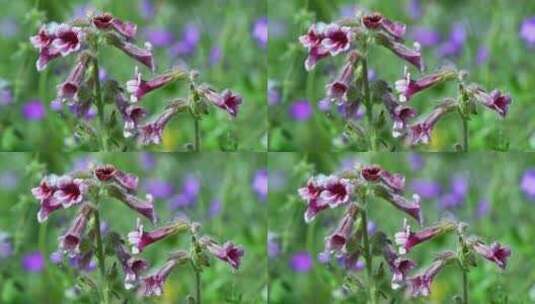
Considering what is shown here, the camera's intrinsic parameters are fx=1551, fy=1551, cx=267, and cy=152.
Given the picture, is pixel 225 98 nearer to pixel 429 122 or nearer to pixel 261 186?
pixel 261 186

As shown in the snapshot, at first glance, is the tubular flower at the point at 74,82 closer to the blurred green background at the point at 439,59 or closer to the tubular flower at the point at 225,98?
the tubular flower at the point at 225,98

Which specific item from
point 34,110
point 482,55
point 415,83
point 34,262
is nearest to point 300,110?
point 415,83

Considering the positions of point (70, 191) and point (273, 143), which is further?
point (273, 143)

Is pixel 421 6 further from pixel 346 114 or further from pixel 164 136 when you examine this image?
pixel 164 136

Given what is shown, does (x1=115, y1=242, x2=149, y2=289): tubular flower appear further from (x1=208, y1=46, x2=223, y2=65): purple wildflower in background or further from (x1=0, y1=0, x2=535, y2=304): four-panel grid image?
(x1=208, y1=46, x2=223, y2=65): purple wildflower in background

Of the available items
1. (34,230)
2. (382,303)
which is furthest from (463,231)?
(34,230)

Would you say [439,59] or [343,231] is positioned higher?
[439,59]

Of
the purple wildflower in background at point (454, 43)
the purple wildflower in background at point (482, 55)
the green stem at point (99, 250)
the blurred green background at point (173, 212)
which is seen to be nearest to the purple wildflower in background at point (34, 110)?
the blurred green background at point (173, 212)
